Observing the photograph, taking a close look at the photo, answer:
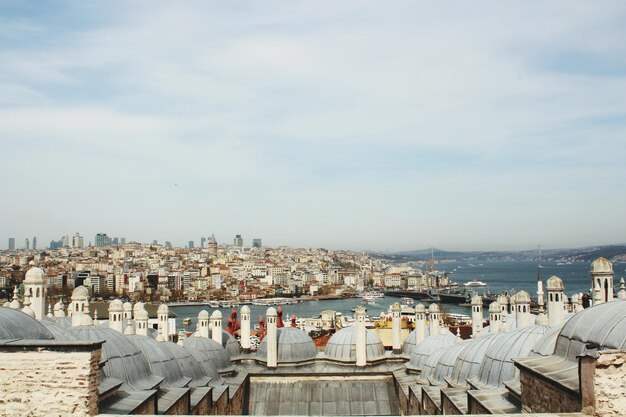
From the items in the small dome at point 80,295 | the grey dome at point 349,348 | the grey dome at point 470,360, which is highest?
the small dome at point 80,295

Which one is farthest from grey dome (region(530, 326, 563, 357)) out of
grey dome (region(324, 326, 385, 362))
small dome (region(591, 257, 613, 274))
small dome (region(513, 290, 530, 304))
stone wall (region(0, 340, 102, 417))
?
grey dome (region(324, 326, 385, 362))

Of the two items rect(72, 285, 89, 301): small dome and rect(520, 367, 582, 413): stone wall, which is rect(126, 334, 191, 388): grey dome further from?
rect(520, 367, 582, 413): stone wall

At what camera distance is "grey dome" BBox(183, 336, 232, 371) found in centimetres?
1416

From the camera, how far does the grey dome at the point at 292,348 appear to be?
16172 mm

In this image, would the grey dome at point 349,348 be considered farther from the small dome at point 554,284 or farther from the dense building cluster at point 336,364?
the small dome at point 554,284

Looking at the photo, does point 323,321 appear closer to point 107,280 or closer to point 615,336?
point 615,336

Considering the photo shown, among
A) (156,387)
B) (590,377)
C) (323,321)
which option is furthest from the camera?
(323,321)

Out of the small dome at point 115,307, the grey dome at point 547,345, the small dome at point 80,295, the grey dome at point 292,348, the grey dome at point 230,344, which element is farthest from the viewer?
the grey dome at point 230,344

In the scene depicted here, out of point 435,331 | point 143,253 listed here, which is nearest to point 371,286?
point 143,253

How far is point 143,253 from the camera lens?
126375mm

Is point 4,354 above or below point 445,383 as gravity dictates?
above

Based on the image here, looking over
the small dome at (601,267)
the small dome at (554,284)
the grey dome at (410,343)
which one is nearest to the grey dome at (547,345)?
the small dome at (554,284)

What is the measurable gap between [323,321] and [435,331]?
2651 cm

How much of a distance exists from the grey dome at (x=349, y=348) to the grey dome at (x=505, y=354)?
6.35m
